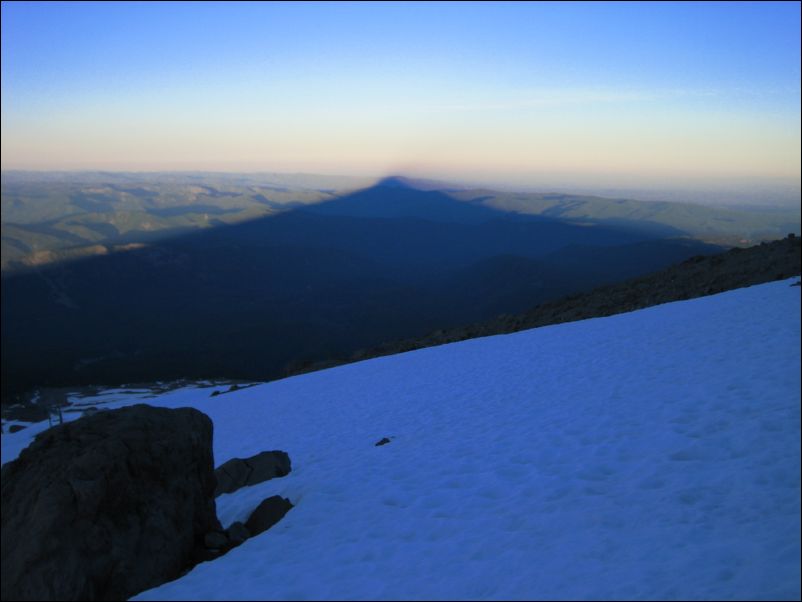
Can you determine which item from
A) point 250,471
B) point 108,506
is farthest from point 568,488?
point 250,471

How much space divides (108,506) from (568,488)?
5984 mm

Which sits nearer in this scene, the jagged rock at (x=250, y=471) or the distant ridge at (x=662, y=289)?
the jagged rock at (x=250, y=471)

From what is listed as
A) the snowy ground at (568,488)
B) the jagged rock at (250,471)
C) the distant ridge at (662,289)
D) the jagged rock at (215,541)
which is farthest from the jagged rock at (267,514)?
the distant ridge at (662,289)

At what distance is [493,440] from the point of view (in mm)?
9711

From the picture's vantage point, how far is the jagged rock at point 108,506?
5.79 metres

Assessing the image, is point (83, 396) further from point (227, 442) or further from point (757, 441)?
point (757, 441)

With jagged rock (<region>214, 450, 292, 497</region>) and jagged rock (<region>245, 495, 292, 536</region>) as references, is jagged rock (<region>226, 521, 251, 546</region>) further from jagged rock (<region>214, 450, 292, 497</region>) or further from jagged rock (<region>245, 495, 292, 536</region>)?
jagged rock (<region>214, 450, 292, 497</region>)

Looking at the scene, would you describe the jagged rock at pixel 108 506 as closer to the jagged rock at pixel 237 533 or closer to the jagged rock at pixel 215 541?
the jagged rock at pixel 215 541

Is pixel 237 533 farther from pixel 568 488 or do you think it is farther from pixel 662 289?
pixel 662 289

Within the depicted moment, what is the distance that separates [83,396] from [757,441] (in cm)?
8794

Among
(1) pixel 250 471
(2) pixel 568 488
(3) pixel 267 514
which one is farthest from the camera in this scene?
→ (1) pixel 250 471

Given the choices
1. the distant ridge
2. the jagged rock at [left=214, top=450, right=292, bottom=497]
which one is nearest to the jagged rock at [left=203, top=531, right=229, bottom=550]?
the jagged rock at [left=214, top=450, right=292, bottom=497]

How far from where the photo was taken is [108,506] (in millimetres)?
6344

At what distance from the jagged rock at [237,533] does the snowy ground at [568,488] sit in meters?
0.27
